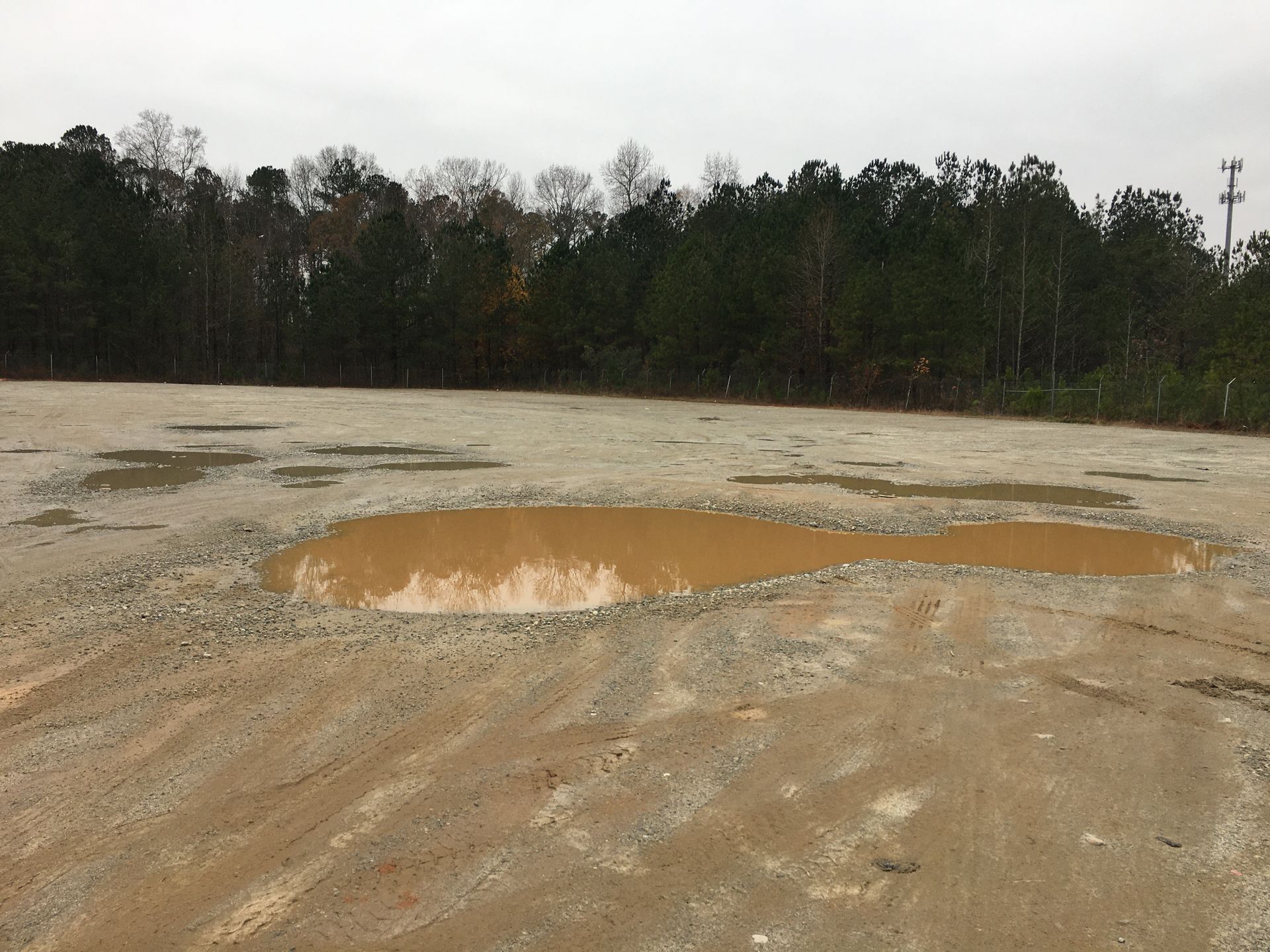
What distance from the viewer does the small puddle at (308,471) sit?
43.9ft

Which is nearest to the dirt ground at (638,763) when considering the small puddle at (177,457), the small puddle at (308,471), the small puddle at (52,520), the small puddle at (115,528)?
the small puddle at (115,528)

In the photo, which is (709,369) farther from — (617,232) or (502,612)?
(502,612)

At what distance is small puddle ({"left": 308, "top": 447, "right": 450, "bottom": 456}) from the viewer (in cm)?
1653

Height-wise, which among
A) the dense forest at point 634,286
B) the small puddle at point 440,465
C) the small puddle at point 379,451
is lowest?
the small puddle at point 440,465

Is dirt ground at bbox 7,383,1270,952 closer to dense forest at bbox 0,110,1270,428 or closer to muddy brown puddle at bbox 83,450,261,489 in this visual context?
Result: muddy brown puddle at bbox 83,450,261,489

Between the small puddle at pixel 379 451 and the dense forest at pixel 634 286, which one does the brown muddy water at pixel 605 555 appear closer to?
the small puddle at pixel 379 451

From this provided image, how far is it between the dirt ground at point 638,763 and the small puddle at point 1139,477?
651cm

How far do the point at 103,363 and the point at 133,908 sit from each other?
64.2 meters

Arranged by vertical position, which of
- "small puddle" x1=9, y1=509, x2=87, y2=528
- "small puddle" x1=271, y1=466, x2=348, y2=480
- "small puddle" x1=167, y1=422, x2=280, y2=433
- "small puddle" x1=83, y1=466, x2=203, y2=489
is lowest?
"small puddle" x1=9, y1=509, x2=87, y2=528

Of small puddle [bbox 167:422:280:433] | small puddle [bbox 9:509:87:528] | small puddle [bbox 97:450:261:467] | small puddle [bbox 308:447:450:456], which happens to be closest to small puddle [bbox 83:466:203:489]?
small puddle [bbox 97:450:261:467]

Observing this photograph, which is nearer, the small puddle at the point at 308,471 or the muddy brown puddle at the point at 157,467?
the muddy brown puddle at the point at 157,467

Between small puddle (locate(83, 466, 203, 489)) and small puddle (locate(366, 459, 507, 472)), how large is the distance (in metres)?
2.74

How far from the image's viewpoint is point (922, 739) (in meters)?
4.40

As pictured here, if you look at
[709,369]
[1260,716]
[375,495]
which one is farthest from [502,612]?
[709,369]
